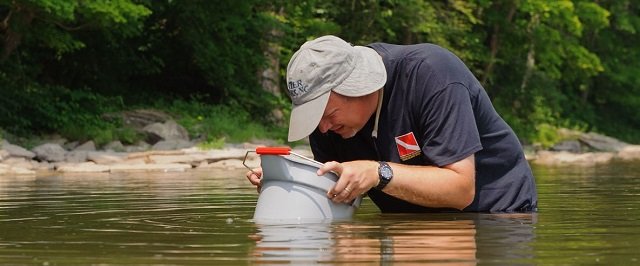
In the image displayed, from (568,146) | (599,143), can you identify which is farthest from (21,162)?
(599,143)

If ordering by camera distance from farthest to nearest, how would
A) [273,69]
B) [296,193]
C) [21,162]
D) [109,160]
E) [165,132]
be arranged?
[273,69]
[165,132]
[109,160]
[21,162]
[296,193]

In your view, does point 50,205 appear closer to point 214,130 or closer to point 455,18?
point 214,130

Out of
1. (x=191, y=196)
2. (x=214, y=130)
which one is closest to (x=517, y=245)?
(x=191, y=196)

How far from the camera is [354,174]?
5.70 meters

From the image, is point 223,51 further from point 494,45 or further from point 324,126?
point 324,126

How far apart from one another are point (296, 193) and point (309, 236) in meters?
0.34

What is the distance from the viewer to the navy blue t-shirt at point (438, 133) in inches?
222

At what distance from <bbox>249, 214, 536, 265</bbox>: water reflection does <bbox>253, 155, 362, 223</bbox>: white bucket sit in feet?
0.17

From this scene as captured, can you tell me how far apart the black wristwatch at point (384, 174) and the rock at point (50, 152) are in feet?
51.7

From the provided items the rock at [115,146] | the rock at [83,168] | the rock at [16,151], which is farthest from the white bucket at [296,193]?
the rock at [115,146]

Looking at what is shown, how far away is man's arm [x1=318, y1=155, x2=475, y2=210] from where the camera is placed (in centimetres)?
568

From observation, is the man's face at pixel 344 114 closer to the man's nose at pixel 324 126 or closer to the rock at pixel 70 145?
the man's nose at pixel 324 126

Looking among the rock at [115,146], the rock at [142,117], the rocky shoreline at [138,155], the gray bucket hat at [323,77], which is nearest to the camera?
the gray bucket hat at [323,77]

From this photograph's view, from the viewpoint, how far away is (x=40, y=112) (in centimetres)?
2481
